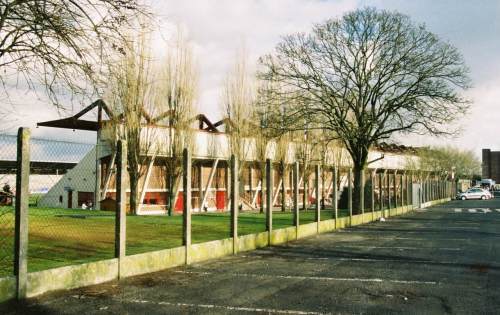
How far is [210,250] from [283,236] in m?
4.03

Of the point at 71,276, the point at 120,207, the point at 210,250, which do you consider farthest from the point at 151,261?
the point at 210,250

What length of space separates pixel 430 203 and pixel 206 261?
129 feet

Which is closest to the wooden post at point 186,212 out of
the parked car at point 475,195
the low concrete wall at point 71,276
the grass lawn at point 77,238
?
the grass lawn at point 77,238

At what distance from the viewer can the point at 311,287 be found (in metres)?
7.84

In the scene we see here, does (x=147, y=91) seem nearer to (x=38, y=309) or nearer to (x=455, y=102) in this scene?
(x=455, y=102)

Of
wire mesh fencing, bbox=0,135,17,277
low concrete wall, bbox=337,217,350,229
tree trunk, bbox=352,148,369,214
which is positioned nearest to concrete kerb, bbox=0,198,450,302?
wire mesh fencing, bbox=0,135,17,277

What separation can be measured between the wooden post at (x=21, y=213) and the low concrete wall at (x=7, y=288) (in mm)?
51

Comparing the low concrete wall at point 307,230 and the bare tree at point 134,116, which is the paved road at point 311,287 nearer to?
the low concrete wall at point 307,230

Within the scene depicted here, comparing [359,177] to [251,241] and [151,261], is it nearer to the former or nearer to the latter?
[251,241]

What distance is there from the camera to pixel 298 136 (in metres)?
34.2

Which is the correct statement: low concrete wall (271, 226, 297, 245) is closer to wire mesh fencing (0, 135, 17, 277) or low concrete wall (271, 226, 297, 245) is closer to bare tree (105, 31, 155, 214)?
wire mesh fencing (0, 135, 17, 277)

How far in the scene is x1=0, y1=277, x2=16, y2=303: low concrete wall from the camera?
6312mm

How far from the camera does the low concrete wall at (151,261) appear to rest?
849 cm

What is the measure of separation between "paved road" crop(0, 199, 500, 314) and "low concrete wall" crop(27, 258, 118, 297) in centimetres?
17
